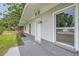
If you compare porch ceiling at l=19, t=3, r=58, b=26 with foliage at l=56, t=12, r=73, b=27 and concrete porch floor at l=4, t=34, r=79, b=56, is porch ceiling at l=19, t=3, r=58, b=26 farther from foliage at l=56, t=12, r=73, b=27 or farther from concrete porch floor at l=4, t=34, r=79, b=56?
concrete porch floor at l=4, t=34, r=79, b=56

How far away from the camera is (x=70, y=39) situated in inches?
175

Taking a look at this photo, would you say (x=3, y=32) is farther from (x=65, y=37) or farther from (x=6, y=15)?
(x=65, y=37)

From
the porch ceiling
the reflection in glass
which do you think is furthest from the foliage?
the porch ceiling

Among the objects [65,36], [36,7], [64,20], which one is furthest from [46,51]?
[36,7]

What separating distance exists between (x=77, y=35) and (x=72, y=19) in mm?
623

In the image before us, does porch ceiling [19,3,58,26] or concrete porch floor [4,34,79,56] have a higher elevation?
porch ceiling [19,3,58,26]

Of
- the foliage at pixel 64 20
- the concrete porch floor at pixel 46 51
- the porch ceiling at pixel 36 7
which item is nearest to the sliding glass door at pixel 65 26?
the foliage at pixel 64 20

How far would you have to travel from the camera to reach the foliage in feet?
14.8

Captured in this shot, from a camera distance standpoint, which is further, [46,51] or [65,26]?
[46,51]

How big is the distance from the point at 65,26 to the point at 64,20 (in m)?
0.23

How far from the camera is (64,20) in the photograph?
16.5 ft

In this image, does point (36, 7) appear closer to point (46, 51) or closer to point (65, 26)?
point (46, 51)

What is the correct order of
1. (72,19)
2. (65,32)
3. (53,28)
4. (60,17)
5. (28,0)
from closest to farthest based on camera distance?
(28,0)
(72,19)
(65,32)
(60,17)
(53,28)

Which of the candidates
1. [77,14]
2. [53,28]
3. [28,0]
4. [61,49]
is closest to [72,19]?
[77,14]
